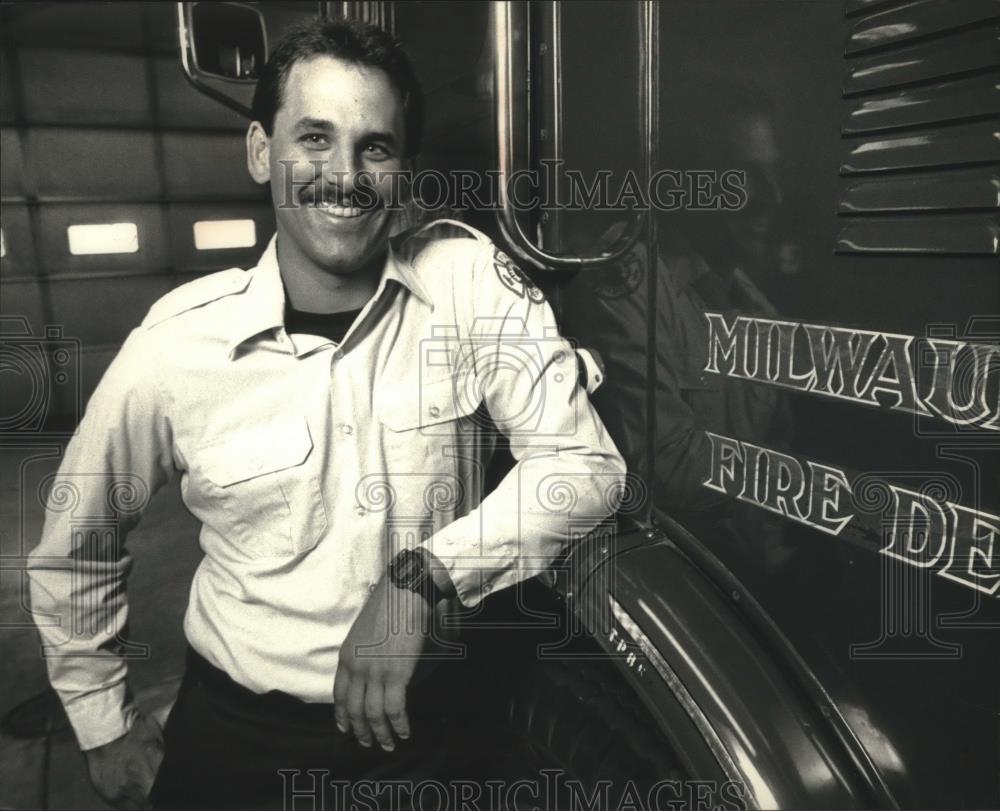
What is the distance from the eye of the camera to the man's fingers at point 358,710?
1.08 m

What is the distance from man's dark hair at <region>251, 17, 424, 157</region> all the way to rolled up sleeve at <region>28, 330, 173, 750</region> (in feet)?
1.12

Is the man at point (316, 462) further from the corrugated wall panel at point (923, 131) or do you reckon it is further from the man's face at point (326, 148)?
the corrugated wall panel at point (923, 131)

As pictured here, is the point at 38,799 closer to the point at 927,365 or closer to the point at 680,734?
the point at 680,734

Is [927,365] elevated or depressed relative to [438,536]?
elevated

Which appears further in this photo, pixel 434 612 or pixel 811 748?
pixel 434 612

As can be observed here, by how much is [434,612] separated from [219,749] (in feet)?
1.16

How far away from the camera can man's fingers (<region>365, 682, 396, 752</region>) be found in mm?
1072

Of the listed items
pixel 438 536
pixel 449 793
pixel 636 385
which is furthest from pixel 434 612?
pixel 636 385

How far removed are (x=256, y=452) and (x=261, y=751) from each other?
42cm

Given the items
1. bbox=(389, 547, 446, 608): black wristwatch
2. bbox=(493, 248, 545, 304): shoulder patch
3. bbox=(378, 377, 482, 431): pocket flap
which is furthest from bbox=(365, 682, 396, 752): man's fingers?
bbox=(493, 248, 545, 304): shoulder patch

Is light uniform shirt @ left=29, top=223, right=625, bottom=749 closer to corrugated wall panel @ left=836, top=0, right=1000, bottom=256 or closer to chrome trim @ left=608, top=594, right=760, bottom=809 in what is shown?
chrome trim @ left=608, top=594, right=760, bottom=809

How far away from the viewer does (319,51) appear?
1.03 metres

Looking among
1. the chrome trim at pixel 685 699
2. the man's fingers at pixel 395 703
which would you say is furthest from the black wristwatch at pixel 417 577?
the chrome trim at pixel 685 699

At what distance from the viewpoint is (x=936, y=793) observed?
2.98ft
